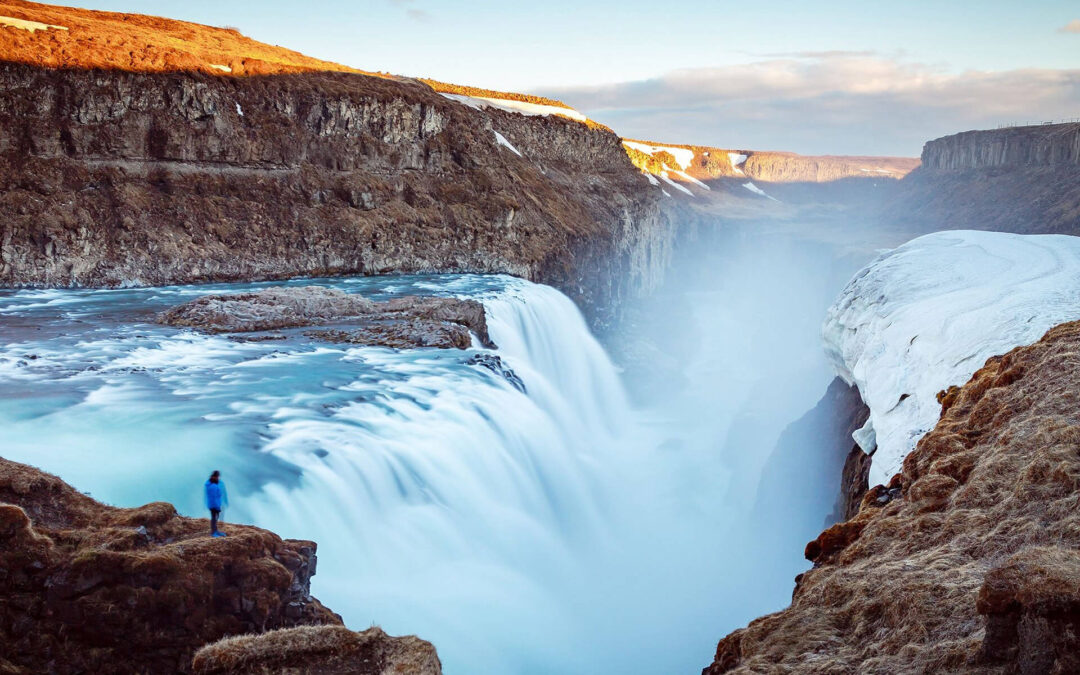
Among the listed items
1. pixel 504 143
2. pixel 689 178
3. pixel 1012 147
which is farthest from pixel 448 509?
pixel 689 178

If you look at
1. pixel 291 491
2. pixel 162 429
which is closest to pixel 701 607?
pixel 291 491

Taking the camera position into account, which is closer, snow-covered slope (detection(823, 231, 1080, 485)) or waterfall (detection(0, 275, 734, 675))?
waterfall (detection(0, 275, 734, 675))

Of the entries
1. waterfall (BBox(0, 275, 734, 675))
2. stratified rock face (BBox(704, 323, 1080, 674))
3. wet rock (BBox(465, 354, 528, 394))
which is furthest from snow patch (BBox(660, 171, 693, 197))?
stratified rock face (BBox(704, 323, 1080, 674))

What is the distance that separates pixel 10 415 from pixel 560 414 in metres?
13.1

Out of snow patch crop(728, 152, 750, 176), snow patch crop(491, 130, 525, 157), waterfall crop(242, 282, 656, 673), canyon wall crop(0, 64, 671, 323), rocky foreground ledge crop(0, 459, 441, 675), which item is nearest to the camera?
rocky foreground ledge crop(0, 459, 441, 675)

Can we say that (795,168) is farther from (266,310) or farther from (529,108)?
(266,310)

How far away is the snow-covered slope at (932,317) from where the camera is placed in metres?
14.1

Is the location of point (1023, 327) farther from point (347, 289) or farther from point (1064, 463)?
point (347, 289)

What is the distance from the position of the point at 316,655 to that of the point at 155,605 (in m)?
1.66

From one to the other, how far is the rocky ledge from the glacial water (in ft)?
2.38

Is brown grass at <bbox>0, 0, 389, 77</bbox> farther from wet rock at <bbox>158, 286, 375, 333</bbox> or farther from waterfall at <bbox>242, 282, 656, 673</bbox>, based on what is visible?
waterfall at <bbox>242, 282, 656, 673</bbox>

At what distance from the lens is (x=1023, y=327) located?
46.8 feet

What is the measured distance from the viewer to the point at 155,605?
6805 mm

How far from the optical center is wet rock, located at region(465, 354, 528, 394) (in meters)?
19.0
